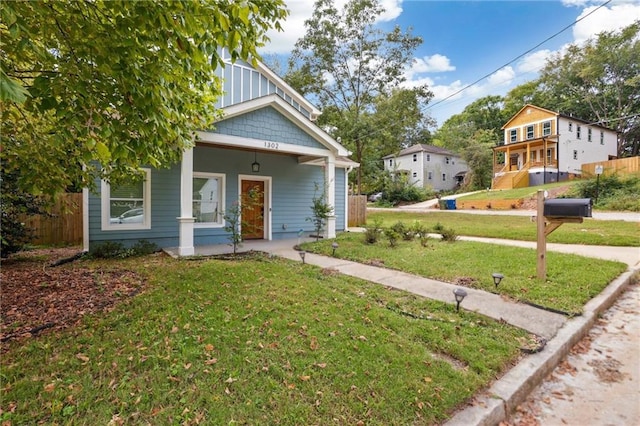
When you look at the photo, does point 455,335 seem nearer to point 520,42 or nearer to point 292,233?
point 292,233

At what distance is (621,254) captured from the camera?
23.1 feet

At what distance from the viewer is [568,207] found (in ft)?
14.5

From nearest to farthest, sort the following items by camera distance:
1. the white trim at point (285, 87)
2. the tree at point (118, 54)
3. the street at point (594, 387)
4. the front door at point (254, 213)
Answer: the street at point (594, 387)
the tree at point (118, 54)
the front door at point (254, 213)
the white trim at point (285, 87)

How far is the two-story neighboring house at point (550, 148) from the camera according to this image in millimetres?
25969

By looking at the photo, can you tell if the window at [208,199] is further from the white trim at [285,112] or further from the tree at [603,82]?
the tree at [603,82]

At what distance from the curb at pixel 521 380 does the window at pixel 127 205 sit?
796 centimetres

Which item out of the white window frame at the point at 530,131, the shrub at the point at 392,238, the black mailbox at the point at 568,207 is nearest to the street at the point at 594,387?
the black mailbox at the point at 568,207

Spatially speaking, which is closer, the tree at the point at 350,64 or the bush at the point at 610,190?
the bush at the point at 610,190

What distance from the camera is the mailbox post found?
170 inches

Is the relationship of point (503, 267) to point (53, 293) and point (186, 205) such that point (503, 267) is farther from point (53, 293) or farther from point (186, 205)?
point (53, 293)

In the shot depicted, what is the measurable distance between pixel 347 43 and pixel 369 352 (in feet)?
78.1

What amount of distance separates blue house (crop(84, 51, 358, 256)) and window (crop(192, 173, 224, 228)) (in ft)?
0.09

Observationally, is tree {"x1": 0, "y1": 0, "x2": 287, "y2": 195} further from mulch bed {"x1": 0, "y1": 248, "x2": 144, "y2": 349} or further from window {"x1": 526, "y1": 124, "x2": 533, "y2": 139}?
window {"x1": 526, "y1": 124, "x2": 533, "y2": 139}

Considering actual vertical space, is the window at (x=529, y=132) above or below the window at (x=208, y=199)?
above
